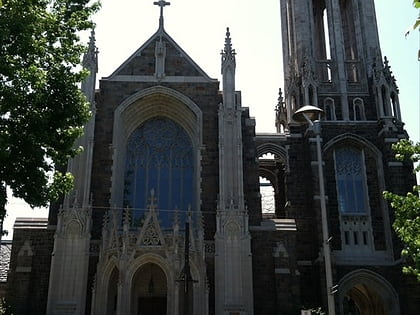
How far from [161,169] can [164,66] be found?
5309 mm

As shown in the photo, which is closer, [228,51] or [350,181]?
[228,51]

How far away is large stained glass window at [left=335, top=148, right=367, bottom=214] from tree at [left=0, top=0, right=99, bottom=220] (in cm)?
1826

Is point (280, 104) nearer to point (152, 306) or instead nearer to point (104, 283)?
point (152, 306)

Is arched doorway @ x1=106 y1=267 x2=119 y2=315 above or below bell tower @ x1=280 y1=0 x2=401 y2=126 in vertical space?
below

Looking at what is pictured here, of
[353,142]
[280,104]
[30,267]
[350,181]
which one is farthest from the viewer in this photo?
[280,104]

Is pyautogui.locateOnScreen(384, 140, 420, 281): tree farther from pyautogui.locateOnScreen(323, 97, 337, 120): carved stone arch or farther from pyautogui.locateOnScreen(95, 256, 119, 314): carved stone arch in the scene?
pyautogui.locateOnScreen(323, 97, 337, 120): carved stone arch

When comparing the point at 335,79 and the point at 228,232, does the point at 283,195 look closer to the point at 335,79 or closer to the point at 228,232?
the point at 335,79

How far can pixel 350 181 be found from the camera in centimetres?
2961

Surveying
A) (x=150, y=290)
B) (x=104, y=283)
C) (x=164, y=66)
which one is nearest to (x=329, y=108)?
(x=164, y=66)

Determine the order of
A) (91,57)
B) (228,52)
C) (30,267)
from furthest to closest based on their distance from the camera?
(228,52) < (91,57) < (30,267)

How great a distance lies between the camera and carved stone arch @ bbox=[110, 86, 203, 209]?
25631 millimetres

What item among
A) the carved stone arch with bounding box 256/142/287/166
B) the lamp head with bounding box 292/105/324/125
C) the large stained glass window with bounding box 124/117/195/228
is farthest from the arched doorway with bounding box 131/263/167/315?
the lamp head with bounding box 292/105/324/125

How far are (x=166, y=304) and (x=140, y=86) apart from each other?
1067cm

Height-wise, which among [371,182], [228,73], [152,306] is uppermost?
[228,73]
